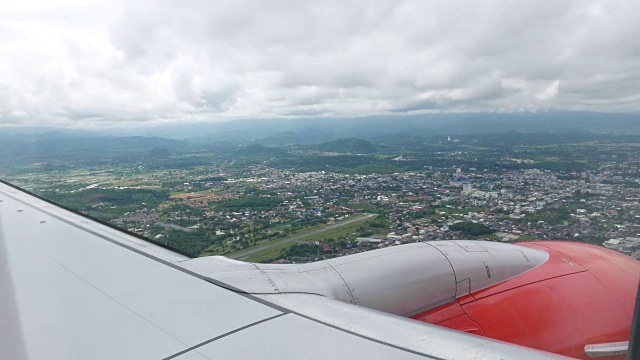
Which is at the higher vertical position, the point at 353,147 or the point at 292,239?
the point at 353,147

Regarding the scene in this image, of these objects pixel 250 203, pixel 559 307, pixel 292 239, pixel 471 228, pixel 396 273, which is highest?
pixel 396 273

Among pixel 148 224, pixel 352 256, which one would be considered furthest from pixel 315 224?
pixel 352 256

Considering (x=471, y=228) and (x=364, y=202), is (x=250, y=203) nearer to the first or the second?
(x=364, y=202)

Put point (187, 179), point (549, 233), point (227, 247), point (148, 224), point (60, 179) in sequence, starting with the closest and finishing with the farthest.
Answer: point (549, 233), point (227, 247), point (148, 224), point (60, 179), point (187, 179)

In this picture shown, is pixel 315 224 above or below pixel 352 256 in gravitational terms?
below

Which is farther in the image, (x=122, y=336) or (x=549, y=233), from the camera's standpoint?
(x=549, y=233)

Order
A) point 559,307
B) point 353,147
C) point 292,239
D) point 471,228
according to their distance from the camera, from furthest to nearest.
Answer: point 353,147 < point 292,239 < point 471,228 < point 559,307

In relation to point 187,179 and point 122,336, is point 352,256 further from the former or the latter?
point 187,179

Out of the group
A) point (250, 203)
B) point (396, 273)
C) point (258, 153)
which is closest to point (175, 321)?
point (396, 273)
